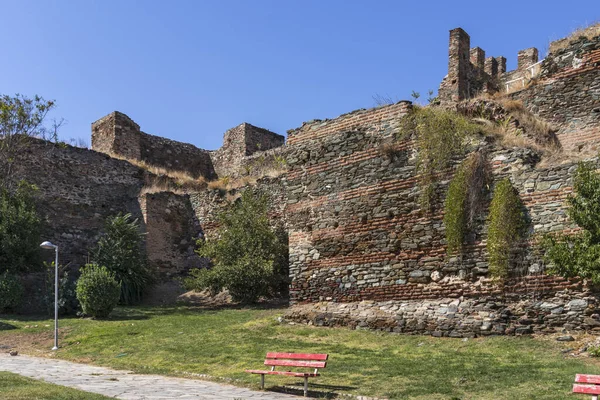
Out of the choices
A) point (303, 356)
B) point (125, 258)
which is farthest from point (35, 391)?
point (125, 258)

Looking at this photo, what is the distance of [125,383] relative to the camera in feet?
31.9

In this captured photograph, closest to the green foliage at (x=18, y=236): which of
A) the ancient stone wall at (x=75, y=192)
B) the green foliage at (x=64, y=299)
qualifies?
the ancient stone wall at (x=75, y=192)

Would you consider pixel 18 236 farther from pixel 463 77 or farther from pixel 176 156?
pixel 463 77

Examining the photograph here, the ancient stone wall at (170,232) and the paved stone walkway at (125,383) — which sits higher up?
the ancient stone wall at (170,232)

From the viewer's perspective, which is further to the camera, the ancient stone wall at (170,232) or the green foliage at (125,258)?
the ancient stone wall at (170,232)

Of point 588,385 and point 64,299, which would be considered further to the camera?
point 64,299

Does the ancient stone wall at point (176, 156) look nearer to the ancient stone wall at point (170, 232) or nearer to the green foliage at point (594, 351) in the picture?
the ancient stone wall at point (170, 232)

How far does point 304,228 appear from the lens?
1608 cm

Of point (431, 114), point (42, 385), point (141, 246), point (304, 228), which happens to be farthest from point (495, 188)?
point (141, 246)

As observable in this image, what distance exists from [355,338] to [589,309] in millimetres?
4536

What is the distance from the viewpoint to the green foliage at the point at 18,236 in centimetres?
2053

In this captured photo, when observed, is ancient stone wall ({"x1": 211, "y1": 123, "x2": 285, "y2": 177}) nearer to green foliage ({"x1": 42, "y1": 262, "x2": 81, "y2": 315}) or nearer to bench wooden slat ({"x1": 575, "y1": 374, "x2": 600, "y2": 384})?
green foliage ({"x1": 42, "y1": 262, "x2": 81, "y2": 315})

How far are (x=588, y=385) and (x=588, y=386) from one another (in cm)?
13

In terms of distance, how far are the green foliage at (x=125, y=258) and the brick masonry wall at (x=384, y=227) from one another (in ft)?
23.6
